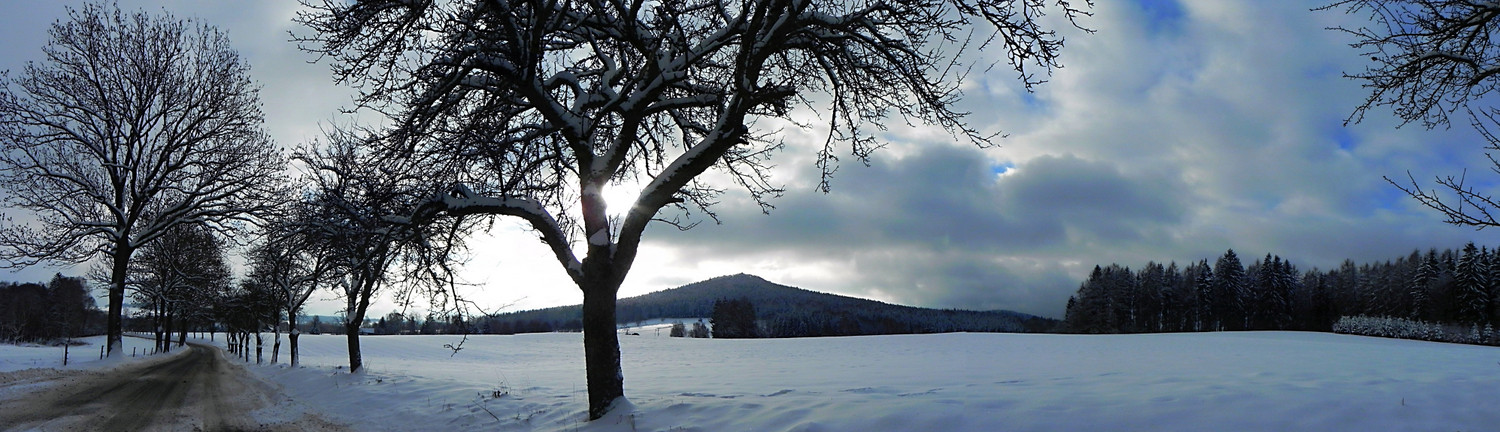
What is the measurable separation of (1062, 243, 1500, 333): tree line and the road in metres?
76.8

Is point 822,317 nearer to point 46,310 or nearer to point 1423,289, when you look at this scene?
point 1423,289

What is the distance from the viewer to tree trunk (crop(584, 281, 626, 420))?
8.02m

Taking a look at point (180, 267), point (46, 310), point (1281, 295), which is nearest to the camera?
point (180, 267)

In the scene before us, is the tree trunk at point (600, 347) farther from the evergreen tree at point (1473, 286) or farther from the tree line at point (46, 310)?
the tree line at point (46, 310)

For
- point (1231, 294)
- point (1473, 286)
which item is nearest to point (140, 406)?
point (1473, 286)

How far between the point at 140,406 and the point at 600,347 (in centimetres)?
983

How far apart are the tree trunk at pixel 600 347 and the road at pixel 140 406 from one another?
4.43 metres

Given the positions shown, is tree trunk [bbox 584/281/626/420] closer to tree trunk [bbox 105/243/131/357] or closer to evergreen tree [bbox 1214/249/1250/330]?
tree trunk [bbox 105/243/131/357]

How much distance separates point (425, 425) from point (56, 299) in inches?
4673

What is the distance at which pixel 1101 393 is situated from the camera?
8.00m

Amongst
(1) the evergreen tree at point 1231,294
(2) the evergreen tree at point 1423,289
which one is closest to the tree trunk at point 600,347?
(2) the evergreen tree at point 1423,289

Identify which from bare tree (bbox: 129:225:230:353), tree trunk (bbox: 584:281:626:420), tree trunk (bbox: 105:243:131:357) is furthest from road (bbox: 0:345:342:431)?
bare tree (bbox: 129:225:230:353)

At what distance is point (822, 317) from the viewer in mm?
118500

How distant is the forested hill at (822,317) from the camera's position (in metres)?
109
